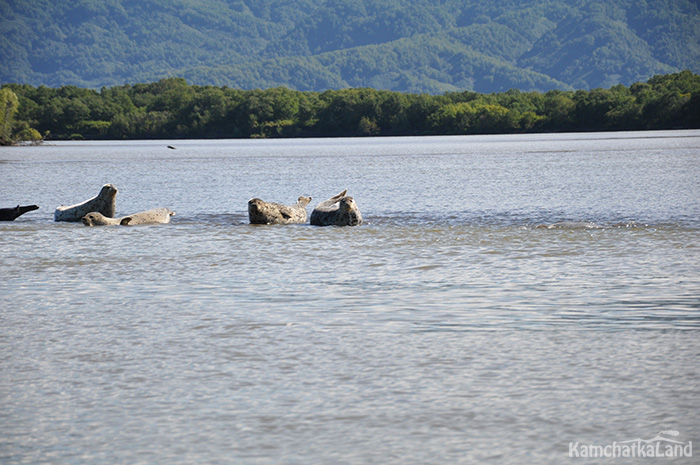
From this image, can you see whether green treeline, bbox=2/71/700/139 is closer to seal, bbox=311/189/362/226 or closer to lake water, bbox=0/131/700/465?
seal, bbox=311/189/362/226

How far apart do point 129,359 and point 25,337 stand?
6.04 feet

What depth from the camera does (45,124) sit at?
A: 19388cm

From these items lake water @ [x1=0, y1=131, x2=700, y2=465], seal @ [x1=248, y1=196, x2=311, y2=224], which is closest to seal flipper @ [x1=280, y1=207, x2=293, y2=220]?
seal @ [x1=248, y1=196, x2=311, y2=224]

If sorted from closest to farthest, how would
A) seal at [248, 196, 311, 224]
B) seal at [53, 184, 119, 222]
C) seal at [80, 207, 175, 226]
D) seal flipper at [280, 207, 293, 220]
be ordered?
seal at [248, 196, 311, 224]
seal at [80, 207, 175, 226]
seal flipper at [280, 207, 293, 220]
seal at [53, 184, 119, 222]

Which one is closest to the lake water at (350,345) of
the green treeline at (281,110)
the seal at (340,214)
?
the seal at (340,214)

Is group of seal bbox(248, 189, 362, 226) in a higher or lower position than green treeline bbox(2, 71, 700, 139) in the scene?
lower

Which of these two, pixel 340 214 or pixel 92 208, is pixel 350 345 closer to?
pixel 340 214

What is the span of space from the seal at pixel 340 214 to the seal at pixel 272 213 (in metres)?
1.10

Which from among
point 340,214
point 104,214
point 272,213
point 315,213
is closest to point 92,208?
point 104,214

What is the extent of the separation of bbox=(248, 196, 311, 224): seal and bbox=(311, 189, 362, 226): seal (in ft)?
3.61

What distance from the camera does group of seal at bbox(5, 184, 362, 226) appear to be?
23.8 meters

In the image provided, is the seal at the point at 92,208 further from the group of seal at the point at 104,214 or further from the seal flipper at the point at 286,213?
the seal flipper at the point at 286,213

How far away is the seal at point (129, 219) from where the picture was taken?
81.6ft

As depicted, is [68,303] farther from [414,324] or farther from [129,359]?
[414,324]
